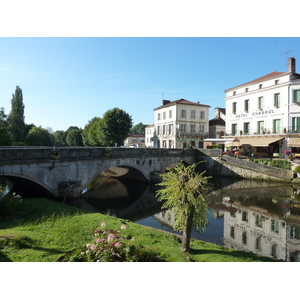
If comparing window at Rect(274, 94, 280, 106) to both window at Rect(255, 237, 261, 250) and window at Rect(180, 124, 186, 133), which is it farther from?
window at Rect(255, 237, 261, 250)

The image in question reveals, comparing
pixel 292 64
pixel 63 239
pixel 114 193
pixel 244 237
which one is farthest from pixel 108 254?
pixel 292 64

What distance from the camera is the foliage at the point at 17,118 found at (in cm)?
4534

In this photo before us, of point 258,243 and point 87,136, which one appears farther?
point 87,136

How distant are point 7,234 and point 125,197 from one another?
12.7 m

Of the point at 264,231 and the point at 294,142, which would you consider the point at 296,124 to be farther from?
the point at 264,231

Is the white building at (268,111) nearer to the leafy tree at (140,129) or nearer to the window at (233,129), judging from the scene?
the window at (233,129)

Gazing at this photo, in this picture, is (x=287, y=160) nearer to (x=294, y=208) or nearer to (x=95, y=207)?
(x=294, y=208)

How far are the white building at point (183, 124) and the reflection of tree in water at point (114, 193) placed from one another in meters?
17.8

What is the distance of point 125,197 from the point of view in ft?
64.2

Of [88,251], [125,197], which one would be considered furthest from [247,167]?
[88,251]

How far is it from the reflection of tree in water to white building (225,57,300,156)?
15.9 m

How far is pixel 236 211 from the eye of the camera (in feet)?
50.2

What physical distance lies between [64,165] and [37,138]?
37164 millimetres

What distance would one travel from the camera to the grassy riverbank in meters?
6.06
